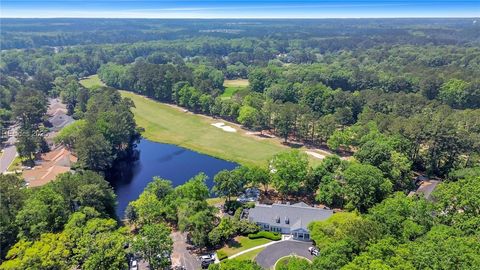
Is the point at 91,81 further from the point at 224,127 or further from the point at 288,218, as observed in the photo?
the point at 288,218

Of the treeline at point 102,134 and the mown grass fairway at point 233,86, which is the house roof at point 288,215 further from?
the mown grass fairway at point 233,86

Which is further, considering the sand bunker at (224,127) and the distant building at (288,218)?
the sand bunker at (224,127)

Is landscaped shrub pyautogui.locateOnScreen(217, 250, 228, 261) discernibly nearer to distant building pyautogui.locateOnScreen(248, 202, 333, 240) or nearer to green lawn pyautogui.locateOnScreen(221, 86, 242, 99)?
distant building pyautogui.locateOnScreen(248, 202, 333, 240)

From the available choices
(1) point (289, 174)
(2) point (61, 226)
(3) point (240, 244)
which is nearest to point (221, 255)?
(3) point (240, 244)

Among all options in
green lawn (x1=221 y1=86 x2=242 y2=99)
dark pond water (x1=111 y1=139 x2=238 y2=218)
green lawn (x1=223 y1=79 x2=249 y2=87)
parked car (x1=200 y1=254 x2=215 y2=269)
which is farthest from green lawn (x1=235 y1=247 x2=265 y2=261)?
green lawn (x1=223 y1=79 x2=249 y2=87)

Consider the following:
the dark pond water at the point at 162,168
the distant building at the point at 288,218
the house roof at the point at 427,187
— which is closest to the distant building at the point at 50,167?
the dark pond water at the point at 162,168

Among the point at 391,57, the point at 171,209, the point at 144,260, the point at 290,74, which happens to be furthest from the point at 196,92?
the point at 391,57

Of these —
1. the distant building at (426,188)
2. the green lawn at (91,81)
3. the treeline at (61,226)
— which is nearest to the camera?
the treeline at (61,226)
